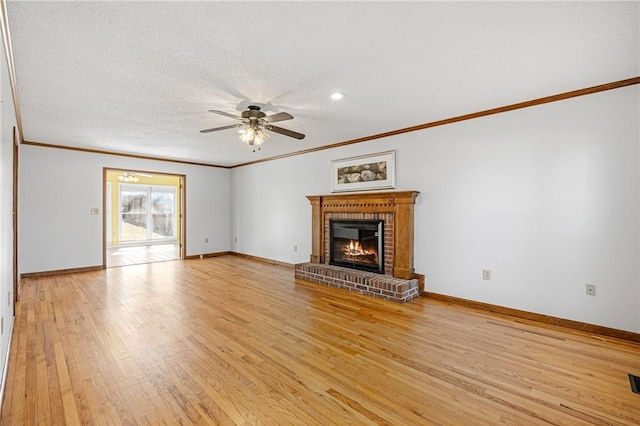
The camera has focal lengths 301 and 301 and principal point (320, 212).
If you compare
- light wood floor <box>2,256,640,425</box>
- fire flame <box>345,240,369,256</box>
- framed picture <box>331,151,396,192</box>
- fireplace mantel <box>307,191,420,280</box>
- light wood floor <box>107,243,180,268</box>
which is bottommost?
light wood floor <box>2,256,640,425</box>

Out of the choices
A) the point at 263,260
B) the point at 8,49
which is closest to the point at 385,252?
the point at 263,260

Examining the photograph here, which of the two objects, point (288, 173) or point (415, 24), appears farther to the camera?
point (288, 173)

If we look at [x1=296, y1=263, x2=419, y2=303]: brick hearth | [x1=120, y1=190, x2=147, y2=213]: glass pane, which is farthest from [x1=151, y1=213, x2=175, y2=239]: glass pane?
[x1=296, y1=263, x2=419, y2=303]: brick hearth

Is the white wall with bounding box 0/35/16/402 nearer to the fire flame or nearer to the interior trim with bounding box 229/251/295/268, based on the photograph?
the fire flame

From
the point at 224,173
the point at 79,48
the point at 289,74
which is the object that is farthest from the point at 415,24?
the point at 224,173

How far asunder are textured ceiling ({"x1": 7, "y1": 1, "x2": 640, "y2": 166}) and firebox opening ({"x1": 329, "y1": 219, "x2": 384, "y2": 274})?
179 cm

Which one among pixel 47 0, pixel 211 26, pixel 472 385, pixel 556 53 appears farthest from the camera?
pixel 556 53

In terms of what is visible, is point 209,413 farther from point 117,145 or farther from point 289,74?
point 117,145

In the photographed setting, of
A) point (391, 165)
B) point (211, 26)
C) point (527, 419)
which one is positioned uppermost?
point (211, 26)

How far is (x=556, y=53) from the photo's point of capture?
2309 millimetres

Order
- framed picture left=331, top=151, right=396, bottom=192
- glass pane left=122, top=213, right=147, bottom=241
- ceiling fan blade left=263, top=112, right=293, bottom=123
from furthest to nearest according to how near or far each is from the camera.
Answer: glass pane left=122, top=213, right=147, bottom=241 → framed picture left=331, top=151, right=396, bottom=192 → ceiling fan blade left=263, top=112, right=293, bottom=123

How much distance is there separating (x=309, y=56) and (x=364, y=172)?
2846mm

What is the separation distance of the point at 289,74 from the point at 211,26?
819mm

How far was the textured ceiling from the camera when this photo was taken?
1.83 metres
